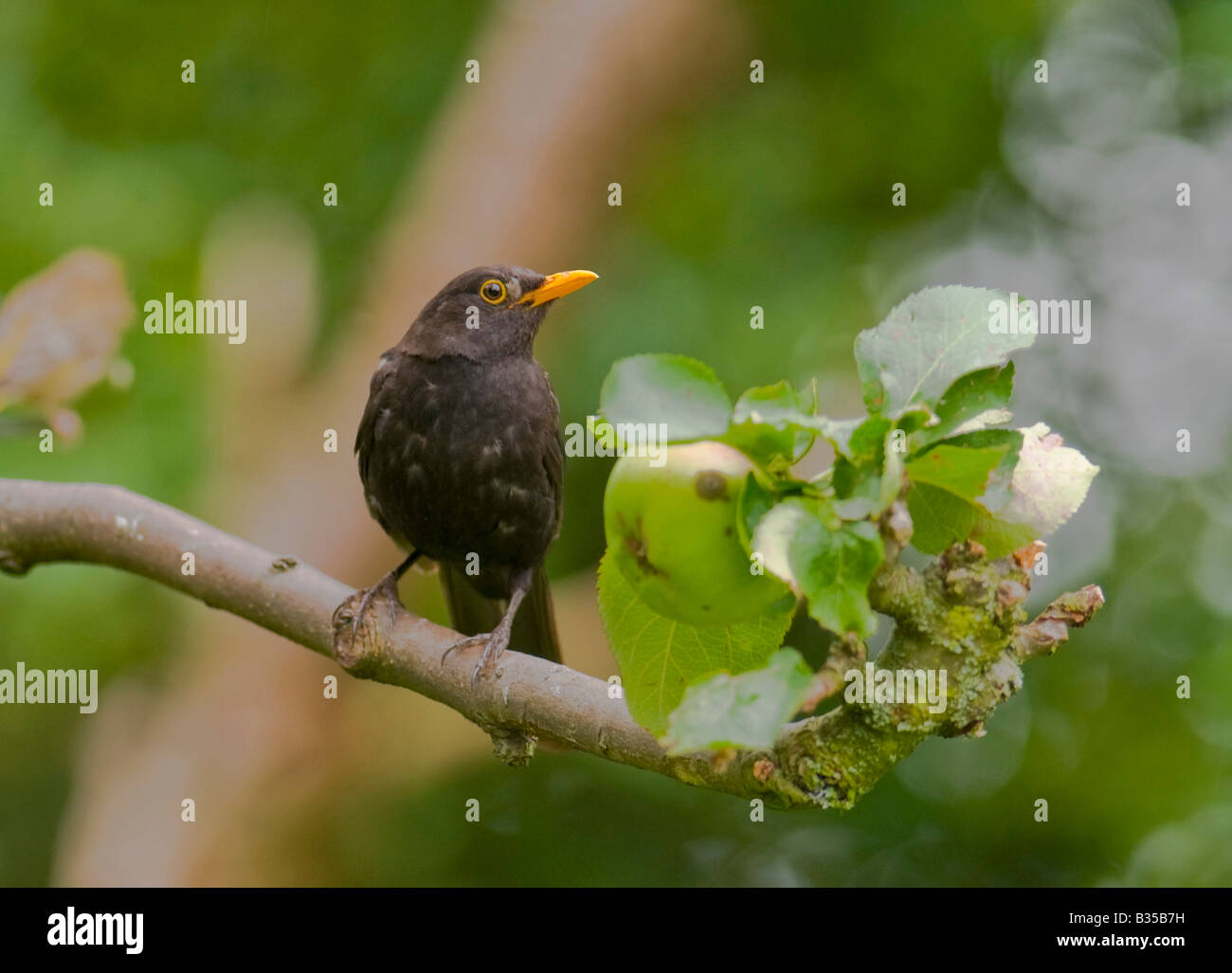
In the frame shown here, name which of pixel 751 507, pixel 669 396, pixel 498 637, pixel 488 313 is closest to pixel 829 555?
pixel 751 507

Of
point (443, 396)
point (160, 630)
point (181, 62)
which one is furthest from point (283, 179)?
point (443, 396)

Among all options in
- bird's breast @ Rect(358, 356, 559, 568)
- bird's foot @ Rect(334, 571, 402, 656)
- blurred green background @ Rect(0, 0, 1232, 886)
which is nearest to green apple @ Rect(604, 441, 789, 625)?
bird's foot @ Rect(334, 571, 402, 656)

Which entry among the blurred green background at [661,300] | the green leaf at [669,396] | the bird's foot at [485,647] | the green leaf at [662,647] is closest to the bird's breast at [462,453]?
the bird's foot at [485,647]

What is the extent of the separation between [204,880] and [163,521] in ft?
11.2

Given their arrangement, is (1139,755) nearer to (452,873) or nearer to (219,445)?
(452,873)

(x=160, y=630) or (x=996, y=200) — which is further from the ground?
(x=996, y=200)

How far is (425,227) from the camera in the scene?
6340 mm

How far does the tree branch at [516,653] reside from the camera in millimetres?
1477

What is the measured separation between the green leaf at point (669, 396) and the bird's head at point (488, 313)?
2.79m

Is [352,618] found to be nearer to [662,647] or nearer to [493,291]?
[662,647]

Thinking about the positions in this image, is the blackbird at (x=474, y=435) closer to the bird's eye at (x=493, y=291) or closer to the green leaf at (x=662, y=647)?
the bird's eye at (x=493, y=291)

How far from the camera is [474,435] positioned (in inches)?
155

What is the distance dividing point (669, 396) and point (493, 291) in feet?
9.88

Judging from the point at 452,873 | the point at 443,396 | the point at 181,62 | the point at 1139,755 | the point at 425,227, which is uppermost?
the point at 181,62
